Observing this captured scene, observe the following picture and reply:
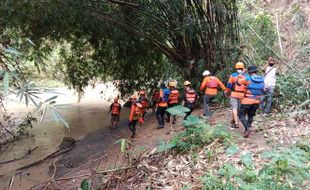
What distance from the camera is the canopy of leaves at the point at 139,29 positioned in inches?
401

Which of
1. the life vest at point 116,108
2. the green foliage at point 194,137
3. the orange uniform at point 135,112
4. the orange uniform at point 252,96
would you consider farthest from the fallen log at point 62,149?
the orange uniform at point 252,96

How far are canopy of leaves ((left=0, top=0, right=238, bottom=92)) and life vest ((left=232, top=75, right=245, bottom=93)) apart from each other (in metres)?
2.74

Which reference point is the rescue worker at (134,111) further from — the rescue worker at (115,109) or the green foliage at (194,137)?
the green foliage at (194,137)

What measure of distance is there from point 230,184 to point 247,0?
34.4 ft

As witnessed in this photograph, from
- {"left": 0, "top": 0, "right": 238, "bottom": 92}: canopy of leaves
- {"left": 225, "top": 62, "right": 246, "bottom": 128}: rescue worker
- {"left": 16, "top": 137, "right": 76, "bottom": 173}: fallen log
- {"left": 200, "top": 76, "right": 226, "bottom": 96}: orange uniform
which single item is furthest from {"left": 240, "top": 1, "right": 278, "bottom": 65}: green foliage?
Answer: {"left": 16, "top": 137, "right": 76, "bottom": 173}: fallen log

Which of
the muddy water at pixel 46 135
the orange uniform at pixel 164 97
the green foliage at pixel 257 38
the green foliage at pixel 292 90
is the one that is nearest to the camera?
the green foliage at pixel 292 90

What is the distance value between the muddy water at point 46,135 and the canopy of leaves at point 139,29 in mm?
2342

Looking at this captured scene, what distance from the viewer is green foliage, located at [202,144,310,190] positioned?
4.52m

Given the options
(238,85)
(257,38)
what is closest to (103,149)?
(238,85)

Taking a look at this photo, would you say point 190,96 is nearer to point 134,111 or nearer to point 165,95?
point 165,95

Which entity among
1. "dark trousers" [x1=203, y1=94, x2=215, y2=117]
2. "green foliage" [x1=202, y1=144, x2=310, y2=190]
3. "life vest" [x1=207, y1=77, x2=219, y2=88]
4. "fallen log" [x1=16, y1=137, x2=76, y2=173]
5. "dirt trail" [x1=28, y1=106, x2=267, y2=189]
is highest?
"life vest" [x1=207, y1=77, x2=219, y2=88]

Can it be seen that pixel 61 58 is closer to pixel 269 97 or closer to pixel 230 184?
pixel 269 97

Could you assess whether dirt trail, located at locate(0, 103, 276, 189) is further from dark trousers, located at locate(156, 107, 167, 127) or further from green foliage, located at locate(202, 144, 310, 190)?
green foliage, located at locate(202, 144, 310, 190)

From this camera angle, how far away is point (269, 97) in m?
8.78
